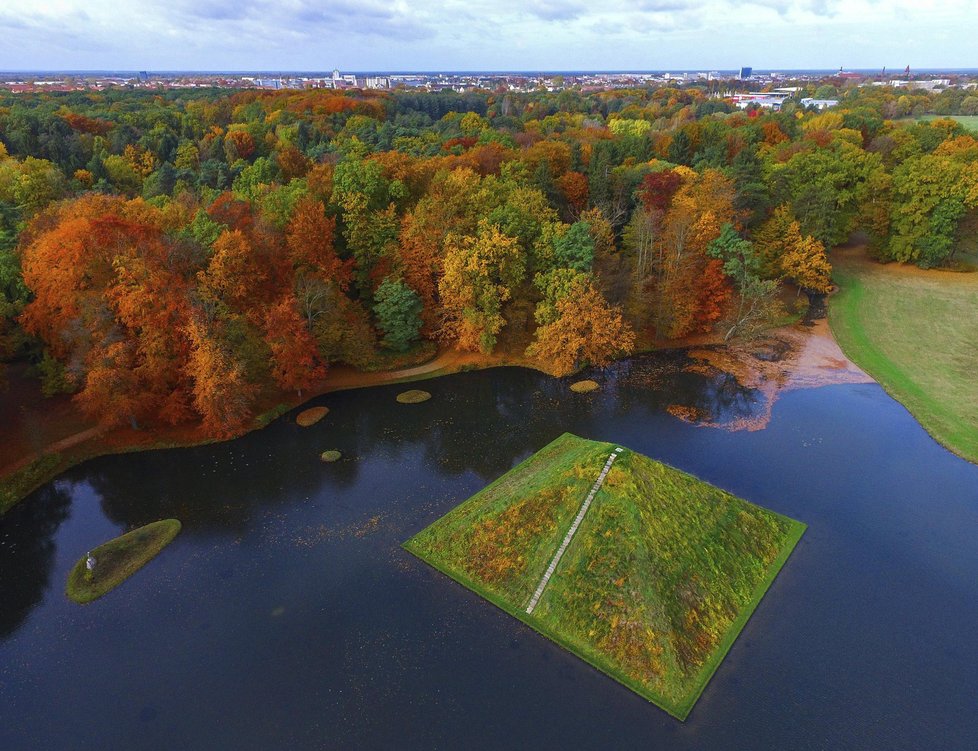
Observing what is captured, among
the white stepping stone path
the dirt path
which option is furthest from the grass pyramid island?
the dirt path

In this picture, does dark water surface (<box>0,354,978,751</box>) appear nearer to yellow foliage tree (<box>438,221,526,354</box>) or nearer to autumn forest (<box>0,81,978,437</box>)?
autumn forest (<box>0,81,978,437</box>)

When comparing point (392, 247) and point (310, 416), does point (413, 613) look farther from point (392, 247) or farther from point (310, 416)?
point (392, 247)

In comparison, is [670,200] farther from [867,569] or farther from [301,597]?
[301,597]

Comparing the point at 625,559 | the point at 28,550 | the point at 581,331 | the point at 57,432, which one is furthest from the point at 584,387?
the point at 57,432

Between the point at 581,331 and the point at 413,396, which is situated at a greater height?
the point at 581,331

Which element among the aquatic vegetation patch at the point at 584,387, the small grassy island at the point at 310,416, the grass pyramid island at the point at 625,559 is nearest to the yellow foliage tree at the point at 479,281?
the aquatic vegetation patch at the point at 584,387
